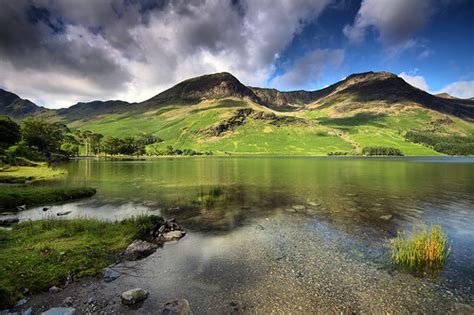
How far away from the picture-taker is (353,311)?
43.5 feet

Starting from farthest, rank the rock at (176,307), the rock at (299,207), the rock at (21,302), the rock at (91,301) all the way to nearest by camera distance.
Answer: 1. the rock at (299,207)
2. the rock at (91,301)
3. the rock at (176,307)
4. the rock at (21,302)

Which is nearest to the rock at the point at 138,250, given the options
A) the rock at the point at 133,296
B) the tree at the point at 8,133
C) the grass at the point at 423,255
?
the rock at the point at 133,296

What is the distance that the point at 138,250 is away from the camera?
66.8 feet

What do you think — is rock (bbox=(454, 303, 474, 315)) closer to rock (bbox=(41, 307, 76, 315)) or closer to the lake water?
the lake water

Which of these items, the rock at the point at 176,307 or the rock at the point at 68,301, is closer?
the rock at the point at 176,307

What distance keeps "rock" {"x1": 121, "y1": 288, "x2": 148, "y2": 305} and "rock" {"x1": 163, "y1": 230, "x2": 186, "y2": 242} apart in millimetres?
9713

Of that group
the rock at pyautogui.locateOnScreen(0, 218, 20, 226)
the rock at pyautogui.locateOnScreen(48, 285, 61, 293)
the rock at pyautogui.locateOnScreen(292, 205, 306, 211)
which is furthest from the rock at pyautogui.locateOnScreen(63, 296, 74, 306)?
the rock at pyautogui.locateOnScreen(292, 205, 306, 211)

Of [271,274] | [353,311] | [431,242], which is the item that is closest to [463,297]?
[431,242]

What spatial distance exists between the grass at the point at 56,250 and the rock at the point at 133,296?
4.20 metres

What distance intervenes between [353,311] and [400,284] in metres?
5.12

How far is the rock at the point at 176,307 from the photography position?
12.7 meters

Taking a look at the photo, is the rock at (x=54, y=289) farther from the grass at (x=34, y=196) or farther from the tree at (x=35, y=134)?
the tree at (x=35, y=134)

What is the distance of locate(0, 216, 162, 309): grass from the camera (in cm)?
1425

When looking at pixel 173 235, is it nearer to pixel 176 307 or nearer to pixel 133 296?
pixel 133 296
